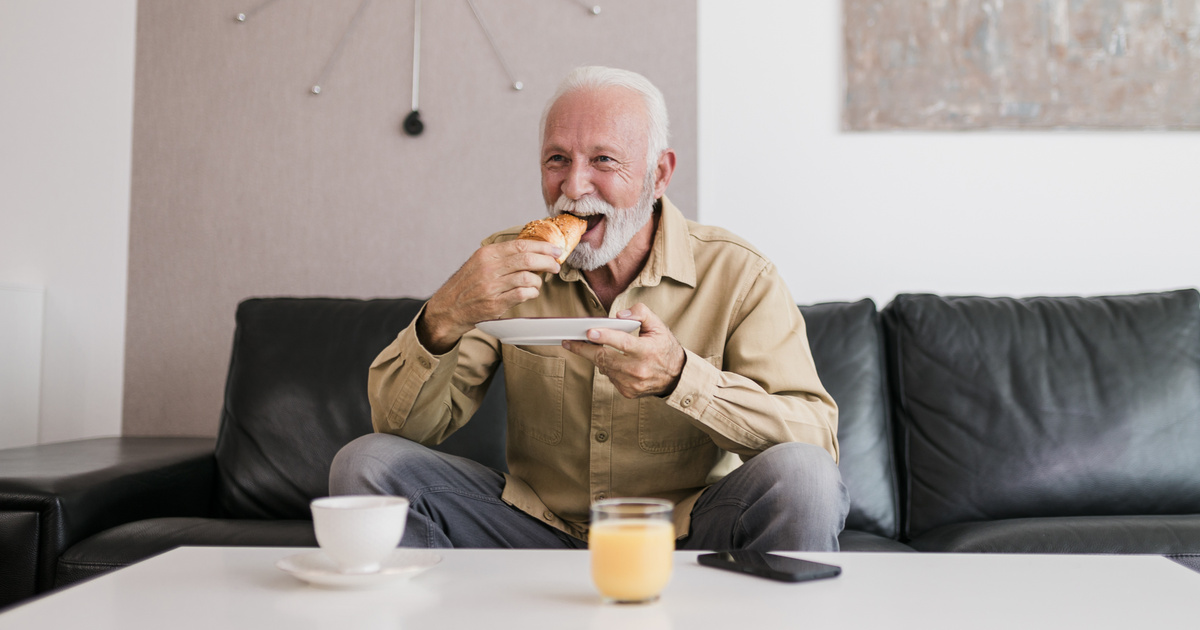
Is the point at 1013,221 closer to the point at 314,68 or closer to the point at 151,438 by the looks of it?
the point at 314,68

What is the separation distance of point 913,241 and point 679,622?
192cm

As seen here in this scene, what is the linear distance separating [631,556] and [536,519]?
0.76 metres

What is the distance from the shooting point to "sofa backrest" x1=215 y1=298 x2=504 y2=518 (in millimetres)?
2008

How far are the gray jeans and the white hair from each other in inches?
26.1

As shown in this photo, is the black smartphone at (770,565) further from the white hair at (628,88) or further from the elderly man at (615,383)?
the white hair at (628,88)

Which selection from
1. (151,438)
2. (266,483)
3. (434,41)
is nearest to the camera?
(266,483)

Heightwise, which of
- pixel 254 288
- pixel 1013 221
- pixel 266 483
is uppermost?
pixel 1013 221

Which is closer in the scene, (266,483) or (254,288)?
(266,483)

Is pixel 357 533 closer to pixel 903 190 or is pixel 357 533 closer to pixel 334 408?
pixel 334 408

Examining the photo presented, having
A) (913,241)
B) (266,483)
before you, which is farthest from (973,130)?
(266,483)

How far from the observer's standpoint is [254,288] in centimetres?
255

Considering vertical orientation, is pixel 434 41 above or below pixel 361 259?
above

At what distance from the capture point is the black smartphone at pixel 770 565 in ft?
3.00

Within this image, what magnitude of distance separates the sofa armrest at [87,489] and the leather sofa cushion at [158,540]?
0.13ft
